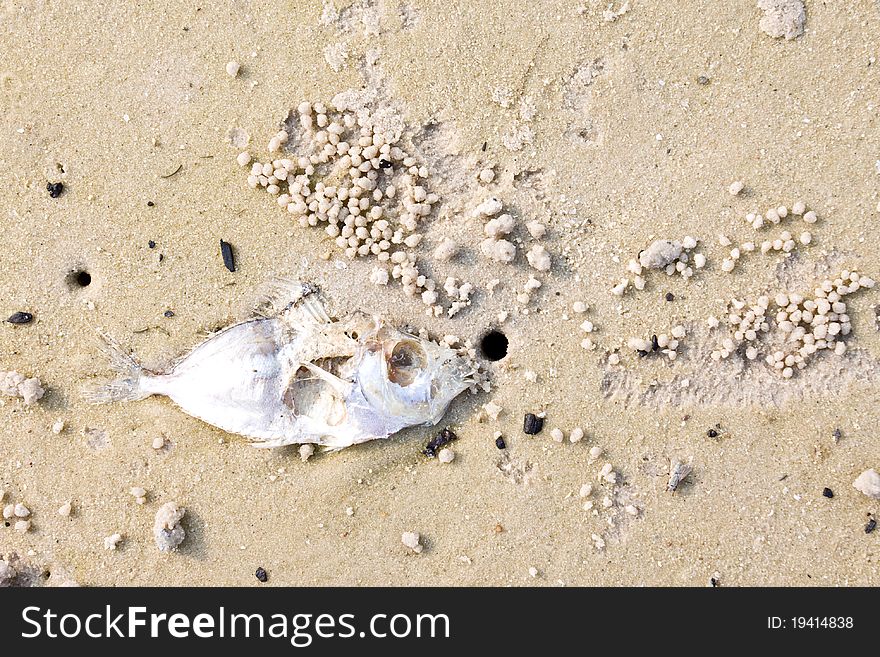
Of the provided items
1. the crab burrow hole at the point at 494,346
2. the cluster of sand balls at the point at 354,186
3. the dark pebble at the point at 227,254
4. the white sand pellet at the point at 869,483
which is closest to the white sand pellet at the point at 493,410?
the crab burrow hole at the point at 494,346

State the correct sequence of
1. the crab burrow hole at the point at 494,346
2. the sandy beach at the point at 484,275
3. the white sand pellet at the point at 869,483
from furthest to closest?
the crab burrow hole at the point at 494,346 < the sandy beach at the point at 484,275 < the white sand pellet at the point at 869,483

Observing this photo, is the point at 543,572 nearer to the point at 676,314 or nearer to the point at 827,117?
the point at 676,314

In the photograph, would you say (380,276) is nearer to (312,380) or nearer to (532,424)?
(312,380)

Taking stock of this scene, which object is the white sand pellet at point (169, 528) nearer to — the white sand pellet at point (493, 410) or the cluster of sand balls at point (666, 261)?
the white sand pellet at point (493, 410)

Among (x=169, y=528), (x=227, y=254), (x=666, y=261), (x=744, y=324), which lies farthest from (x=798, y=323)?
(x=169, y=528)
